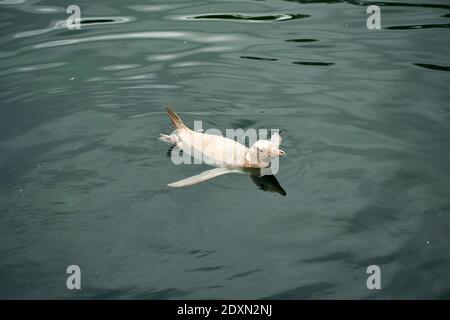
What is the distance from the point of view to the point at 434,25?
11.2 meters

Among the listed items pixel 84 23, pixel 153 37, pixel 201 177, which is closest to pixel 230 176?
pixel 201 177

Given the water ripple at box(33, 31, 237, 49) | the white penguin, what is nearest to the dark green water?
the water ripple at box(33, 31, 237, 49)

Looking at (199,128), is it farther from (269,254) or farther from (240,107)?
(269,254)

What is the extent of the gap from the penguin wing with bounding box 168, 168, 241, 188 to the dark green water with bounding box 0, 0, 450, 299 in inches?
5.0

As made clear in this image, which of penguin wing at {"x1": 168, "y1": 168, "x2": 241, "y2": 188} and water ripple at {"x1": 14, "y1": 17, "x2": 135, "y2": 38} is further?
water ripple at {"x1": 14, "y1": 17, "x2": 135, "y2": 38}

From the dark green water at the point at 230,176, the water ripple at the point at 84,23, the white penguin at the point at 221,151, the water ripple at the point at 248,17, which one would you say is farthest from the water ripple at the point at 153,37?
the white penguin at the point at 221,151

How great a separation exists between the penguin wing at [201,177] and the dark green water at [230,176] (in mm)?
127

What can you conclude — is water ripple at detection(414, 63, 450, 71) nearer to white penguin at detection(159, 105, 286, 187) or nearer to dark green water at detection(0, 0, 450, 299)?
dark green water at detection(0, 0, 450, 299)

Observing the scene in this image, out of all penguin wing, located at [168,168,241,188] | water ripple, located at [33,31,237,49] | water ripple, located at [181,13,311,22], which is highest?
water ripple, located at [181,13,311,22]

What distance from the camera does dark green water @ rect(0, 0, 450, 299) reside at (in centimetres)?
579

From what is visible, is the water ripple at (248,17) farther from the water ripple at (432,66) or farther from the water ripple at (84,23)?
the water ripple at (432,66)

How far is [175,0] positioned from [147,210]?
7.52 m

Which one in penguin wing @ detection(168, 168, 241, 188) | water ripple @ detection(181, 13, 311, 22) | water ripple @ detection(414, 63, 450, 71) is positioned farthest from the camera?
water ripple @ detection(181, 13, 311, 22)

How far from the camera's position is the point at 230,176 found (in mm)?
7109
